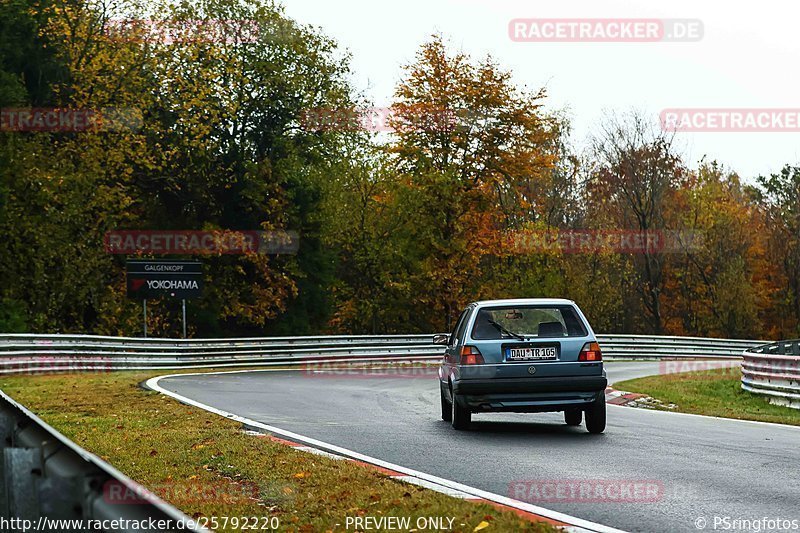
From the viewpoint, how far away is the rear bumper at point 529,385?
42.2 ft

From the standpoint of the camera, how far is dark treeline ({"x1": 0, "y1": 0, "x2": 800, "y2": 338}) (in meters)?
38.8

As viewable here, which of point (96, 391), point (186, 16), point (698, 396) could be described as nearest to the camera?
point (96, 391)

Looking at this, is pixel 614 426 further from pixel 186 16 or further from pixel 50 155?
pixel 186 16

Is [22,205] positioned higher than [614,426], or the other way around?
[22,205]

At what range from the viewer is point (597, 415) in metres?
13.0

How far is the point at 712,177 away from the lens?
7581cm

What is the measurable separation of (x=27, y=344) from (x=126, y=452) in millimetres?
19402

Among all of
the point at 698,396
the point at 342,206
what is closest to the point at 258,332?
the point at 342,206

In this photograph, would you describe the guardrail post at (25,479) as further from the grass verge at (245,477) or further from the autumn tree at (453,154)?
the autumn tree at (453,154)

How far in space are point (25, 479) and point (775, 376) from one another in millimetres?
18493

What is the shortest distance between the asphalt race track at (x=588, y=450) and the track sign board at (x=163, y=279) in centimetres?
1856
